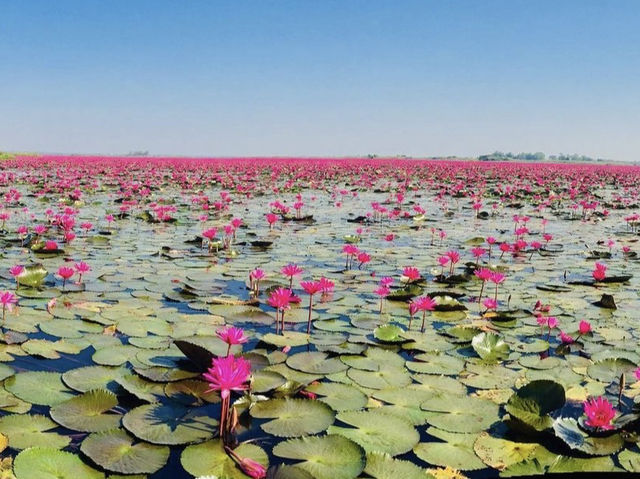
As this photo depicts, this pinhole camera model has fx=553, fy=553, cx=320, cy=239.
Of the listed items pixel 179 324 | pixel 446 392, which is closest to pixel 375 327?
pixel 446 392

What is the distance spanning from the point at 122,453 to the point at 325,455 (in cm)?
71

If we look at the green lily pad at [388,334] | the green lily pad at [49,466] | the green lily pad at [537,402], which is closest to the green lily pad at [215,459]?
the green lily pad at [49,466]

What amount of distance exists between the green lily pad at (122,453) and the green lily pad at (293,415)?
427 millimetres

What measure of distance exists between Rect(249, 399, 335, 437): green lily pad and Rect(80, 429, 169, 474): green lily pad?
427 mm

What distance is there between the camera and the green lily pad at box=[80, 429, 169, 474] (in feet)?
6.07

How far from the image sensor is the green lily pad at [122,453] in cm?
185

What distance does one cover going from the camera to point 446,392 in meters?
Answer: 2.65

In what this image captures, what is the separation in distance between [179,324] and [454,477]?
2.03m

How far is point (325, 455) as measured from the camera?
1.99m

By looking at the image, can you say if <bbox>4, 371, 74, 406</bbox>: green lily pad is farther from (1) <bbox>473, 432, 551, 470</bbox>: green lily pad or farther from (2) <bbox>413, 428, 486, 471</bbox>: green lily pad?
(1) <bbox>473, 432, 551, 470</bbox>: green lily pad

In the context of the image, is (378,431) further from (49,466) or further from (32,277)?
(32,277)

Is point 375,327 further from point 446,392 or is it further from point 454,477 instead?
point 454,477

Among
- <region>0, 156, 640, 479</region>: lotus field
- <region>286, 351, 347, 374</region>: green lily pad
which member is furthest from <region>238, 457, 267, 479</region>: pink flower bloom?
<region>286, 351, 347, 374</region>: green lily pad

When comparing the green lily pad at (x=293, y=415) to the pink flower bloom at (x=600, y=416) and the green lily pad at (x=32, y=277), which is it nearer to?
the pink flower bloom at (x=600, y=416)
